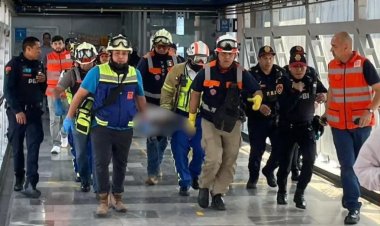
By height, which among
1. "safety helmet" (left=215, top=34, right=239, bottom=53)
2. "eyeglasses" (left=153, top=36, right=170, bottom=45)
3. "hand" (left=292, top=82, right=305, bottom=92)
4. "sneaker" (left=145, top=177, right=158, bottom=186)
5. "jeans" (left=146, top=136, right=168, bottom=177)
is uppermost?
"eyeglasses" (left=153, top=36, right=170, bottom=45)

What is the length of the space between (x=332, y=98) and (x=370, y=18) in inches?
85.0

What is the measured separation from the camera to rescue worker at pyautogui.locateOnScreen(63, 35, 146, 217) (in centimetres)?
670

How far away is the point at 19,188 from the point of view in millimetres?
8133

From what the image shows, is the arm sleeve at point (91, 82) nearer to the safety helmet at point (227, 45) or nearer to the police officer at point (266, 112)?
the safety helmet at point (227, 45)

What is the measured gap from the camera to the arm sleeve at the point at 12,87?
7.58m

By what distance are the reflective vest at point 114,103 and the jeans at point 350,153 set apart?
2.01 meters

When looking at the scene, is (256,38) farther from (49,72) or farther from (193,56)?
(193,56)

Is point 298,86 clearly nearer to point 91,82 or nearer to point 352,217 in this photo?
point 352,217

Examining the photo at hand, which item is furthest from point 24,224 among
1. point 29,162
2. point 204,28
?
point 204,28

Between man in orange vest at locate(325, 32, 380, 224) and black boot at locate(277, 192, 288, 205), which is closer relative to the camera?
man in orange vest at locate(325, 32, 380, 224)

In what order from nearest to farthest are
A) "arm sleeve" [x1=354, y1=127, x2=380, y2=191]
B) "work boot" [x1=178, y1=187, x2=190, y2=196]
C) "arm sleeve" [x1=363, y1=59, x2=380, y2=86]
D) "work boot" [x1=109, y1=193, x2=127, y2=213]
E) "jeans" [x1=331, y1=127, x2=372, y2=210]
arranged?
"arm sleeve" [x1=354, y1=127, x2=380, y2=191] → "arm sleeve" [x1=363, y1=59, x2=380, y2=86] → "jeans" [x1=331, y1=127, x2=372, y2=210] → "work boot" [x1=109, y1=193, x2=127, y2=213] → "work boot" [x1=178, y1=187, x2=190, y2=196]

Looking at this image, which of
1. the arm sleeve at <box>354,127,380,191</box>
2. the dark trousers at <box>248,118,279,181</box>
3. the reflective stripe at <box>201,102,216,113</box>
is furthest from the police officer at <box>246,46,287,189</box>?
the arm sleeve at <box>354,127,380,191</box>

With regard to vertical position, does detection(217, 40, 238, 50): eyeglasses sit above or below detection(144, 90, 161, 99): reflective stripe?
above

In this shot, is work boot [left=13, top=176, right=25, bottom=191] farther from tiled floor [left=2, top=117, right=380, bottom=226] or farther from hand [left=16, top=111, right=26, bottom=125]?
hand [left=16, top=111, right=26, bottom=125]
